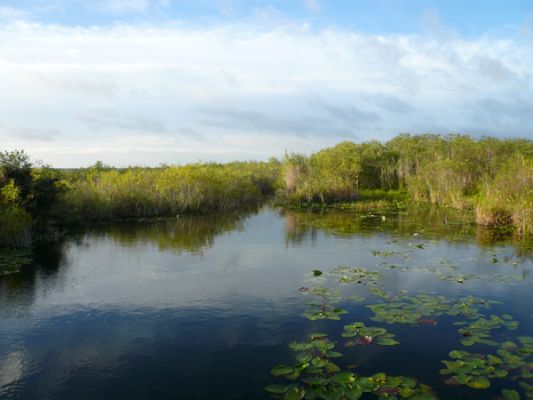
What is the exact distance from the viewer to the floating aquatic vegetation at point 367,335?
8450 mm

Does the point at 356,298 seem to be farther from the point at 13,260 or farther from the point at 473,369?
the point at 13,260

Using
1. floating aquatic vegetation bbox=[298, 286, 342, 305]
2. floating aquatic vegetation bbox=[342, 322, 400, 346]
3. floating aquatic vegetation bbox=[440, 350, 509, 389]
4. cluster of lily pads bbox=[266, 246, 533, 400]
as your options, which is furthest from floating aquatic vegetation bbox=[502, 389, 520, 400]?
floating aquatic vegetation bbox=[298, 286, 342, 305]

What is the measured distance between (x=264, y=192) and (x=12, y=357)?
123ft

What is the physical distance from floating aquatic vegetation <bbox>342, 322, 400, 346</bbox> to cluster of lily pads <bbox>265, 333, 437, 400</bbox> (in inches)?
42.2

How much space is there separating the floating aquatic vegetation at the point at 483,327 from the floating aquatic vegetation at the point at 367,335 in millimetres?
1372

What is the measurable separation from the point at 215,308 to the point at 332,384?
4.44 metres

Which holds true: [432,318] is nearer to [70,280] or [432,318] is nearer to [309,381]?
[309,381]

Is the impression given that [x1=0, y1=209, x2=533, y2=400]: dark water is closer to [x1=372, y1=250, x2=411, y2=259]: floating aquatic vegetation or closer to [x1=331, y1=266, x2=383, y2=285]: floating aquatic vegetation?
[x1=372, y1=250, x2=411, y2=259]: floating aquatic vegetation

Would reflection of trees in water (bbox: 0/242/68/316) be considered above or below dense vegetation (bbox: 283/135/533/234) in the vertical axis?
below

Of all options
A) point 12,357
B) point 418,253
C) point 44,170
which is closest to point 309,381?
point 12,357

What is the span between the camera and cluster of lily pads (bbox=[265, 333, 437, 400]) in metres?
6.56

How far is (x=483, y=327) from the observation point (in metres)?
9.14

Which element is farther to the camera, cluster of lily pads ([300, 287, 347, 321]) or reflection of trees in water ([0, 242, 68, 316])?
reflection of trees in water ([0, 242, 68, 316])

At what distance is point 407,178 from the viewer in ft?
130
